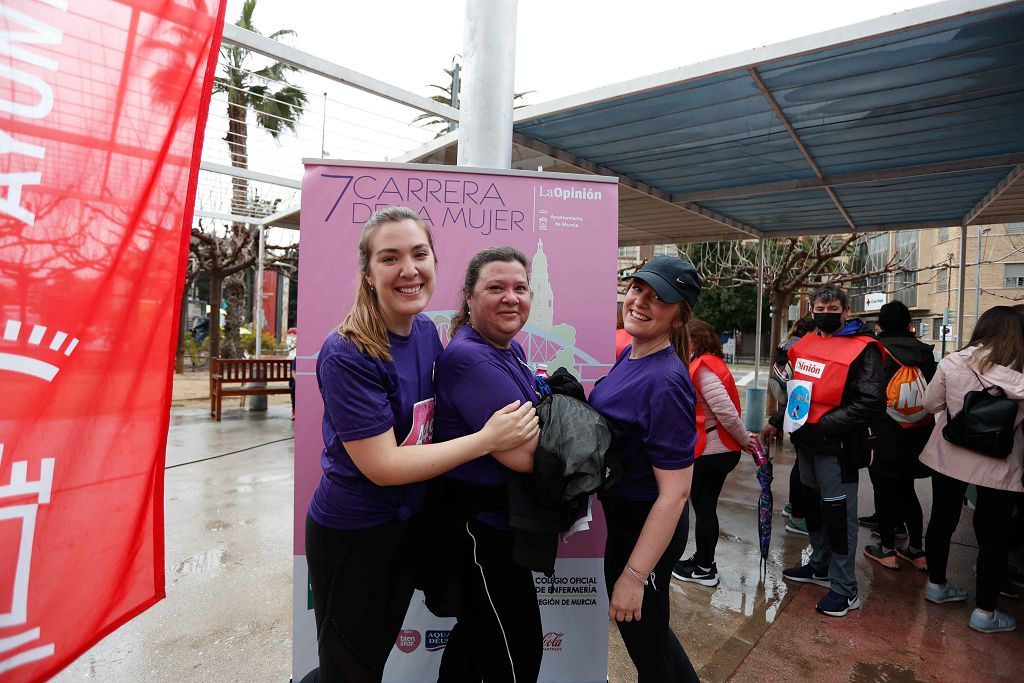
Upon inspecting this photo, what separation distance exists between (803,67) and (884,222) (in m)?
4.82

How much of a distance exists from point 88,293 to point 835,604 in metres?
3.92

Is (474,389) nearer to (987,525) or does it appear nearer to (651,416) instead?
(651,416)

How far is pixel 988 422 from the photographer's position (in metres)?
3.01

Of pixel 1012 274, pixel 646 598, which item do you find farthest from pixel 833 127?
pixel 1012 274

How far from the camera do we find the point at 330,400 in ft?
5.06

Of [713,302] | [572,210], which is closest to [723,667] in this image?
[572,210]

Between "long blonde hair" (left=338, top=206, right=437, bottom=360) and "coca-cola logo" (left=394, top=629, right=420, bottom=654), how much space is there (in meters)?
1.46

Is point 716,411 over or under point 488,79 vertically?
under

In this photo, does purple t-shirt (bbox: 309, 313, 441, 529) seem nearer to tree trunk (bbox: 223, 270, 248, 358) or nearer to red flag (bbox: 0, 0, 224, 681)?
red flag (bbox: 0, 0, 224, 681)

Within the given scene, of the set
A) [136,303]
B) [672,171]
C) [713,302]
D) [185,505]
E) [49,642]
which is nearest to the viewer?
[49,642]

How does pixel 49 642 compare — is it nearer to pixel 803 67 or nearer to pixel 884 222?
pixel 803 67

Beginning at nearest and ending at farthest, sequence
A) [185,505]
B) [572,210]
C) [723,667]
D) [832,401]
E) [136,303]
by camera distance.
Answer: [136,303]
[572,210]
[723,667]
[832,401]
[185,505]

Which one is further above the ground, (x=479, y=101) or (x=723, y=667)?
(x=479, y=101)

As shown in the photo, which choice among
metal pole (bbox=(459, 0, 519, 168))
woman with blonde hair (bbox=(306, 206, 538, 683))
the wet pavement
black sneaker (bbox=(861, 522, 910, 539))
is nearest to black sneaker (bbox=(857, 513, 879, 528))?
black sneaker (bbox=(861, 522, 910, 539))
